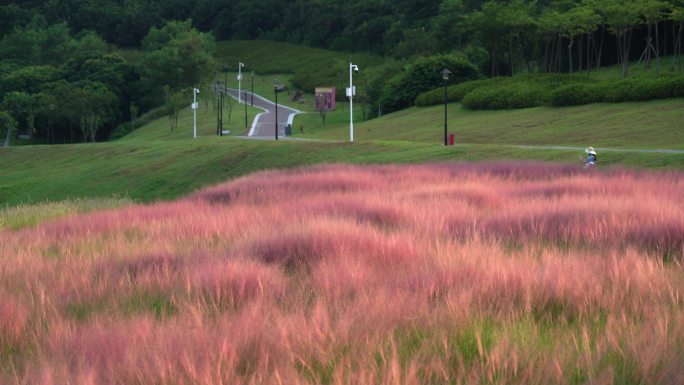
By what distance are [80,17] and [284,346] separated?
189774 millimetres

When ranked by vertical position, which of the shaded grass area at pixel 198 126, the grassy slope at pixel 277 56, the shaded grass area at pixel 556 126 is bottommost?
the shaded grass area at pixel 556 126

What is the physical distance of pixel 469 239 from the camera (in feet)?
30.3

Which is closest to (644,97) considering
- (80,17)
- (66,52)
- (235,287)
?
Answer: (235,287)

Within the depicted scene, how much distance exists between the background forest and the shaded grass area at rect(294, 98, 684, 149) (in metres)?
3.44

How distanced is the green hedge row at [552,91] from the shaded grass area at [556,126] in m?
0.97

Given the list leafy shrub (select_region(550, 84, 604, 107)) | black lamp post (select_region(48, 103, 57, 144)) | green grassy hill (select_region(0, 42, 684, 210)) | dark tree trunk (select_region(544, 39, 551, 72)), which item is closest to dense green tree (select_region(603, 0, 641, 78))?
leafy shrub (select_region(550, 84, 604, 107))

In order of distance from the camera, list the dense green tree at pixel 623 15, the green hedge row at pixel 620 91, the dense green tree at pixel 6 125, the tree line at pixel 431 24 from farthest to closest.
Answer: the dense green tree at pixel 6 125
the tree line at pixel 431 24
the dense green tree at pixel 623 15
the green hedge row at pixel 620 91

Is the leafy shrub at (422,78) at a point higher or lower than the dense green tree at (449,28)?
lower

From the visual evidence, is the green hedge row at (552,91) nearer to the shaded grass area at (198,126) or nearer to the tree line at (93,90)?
the shaded grass area at (198,126)

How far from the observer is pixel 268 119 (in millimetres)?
90500

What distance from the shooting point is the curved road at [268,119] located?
73550 mm

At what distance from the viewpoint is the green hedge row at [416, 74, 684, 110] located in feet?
162

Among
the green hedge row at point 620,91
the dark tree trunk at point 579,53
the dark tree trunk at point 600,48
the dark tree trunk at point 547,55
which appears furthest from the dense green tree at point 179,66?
the green hedge row at point 620,91

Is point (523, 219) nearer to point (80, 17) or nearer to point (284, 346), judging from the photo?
point (284, 346)
